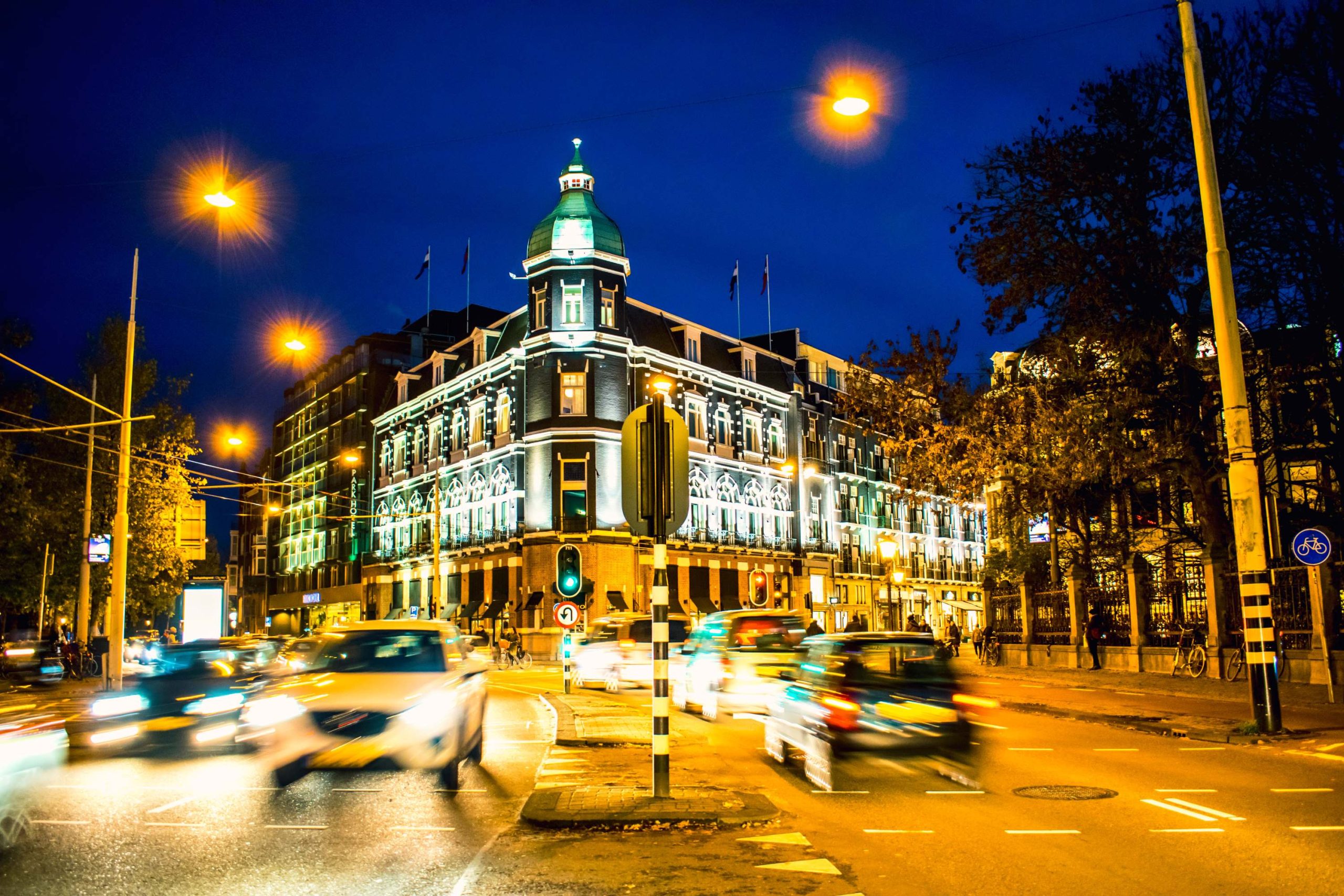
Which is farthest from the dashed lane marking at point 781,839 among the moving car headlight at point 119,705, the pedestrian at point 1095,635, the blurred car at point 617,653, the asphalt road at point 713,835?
the pedestrian at point 1095,635

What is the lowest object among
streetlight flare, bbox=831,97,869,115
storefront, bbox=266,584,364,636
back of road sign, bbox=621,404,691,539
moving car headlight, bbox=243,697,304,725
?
moving car headlight, bbox=243,697,304,725

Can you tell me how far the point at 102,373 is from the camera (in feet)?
150

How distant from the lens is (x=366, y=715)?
430 inches

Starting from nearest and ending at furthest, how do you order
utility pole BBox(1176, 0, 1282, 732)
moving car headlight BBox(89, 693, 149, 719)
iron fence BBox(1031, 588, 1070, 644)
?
moving car headlight BBox(89, 693, 149, 719), utility pole BBox(1176, 0, 1282, 732), iron fence BBox(1031, 588, 1070, 644)

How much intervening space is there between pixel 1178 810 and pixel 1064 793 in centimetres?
123

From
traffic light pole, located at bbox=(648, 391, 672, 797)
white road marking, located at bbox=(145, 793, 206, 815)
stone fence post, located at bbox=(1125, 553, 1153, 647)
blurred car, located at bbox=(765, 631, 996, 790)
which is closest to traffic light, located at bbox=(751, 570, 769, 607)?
stone fence post, located at bbox=(1125, 553, 1153, 647)

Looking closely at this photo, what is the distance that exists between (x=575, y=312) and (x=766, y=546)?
18.3m

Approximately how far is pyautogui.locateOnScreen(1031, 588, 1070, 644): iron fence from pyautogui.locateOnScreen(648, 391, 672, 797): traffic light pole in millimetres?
26172

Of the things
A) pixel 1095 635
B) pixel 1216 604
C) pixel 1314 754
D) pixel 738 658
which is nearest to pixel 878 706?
pixel 1314 754

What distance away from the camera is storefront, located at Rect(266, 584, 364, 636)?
7344 cm

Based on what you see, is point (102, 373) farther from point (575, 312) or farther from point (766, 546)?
point (766, 546)

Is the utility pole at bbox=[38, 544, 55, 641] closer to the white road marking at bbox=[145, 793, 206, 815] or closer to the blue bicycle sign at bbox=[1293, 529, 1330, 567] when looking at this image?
the white road marking at bbox=[145, 793, 206, 815]

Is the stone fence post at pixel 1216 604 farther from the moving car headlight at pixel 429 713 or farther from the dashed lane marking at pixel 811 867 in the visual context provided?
the dashed lane marking at pixel 811 867

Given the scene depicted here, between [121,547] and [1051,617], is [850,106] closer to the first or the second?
[121,547]
